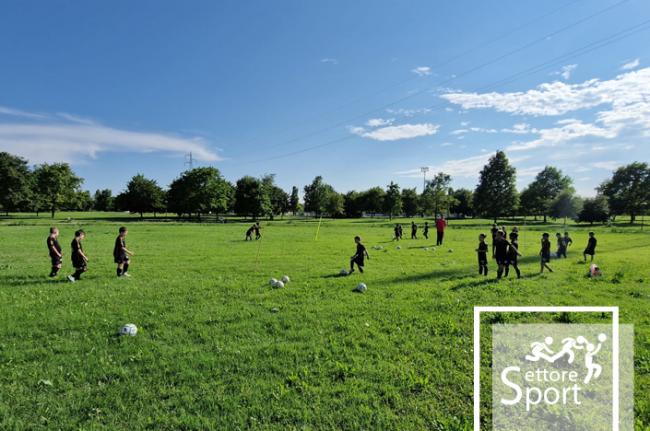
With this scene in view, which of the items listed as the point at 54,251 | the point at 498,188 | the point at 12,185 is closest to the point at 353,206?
the point at 498,188

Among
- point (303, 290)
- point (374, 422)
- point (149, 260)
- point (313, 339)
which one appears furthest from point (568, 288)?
point (149, 260)

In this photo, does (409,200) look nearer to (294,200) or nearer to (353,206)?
(353,206)

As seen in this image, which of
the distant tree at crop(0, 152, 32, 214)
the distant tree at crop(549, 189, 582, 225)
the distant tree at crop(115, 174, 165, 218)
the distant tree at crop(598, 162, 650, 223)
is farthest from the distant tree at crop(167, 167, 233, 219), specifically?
the distant tree at crop(598, 162, 650, 223)

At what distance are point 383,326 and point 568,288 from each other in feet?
27.1

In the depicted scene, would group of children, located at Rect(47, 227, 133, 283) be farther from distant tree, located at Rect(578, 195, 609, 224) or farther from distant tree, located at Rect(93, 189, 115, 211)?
distant tree, located at Rect(93, 189, 115, 211)

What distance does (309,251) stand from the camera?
2248 cm

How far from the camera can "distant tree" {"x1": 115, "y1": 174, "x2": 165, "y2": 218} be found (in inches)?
3826

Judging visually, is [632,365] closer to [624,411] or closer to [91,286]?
[624,411]

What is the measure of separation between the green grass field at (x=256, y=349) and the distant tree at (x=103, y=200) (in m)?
172

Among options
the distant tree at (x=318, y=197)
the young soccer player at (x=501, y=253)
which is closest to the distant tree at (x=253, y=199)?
the distant tree at (x=318, y=197)

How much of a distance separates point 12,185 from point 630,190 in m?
138

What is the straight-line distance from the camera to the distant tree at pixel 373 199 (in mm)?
117000

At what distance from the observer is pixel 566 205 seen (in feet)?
237

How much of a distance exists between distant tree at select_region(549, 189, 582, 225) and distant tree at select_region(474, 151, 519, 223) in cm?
852
